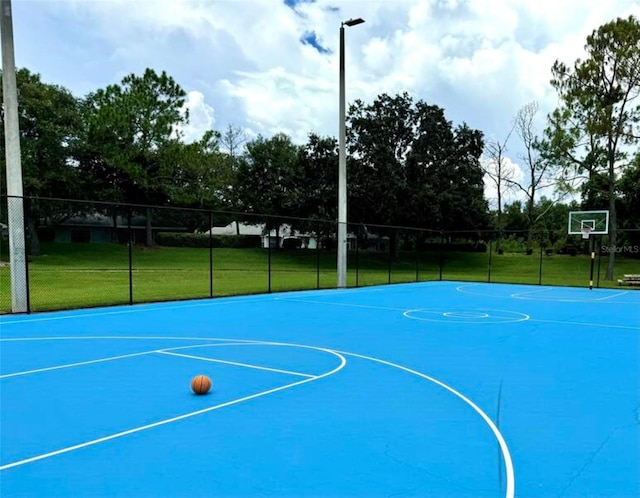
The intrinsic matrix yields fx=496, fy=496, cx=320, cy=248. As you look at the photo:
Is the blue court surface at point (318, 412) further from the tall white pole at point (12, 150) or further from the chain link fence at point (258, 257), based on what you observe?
the chain link fence at point (258, 257)

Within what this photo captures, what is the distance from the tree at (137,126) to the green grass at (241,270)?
3746mm

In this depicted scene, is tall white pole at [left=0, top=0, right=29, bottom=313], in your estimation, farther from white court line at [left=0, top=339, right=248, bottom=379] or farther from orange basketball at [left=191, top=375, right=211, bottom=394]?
orange basketball at [left=191, top=375, right=211, bottom=394]

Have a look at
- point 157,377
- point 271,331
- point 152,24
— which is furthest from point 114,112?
point 157,377

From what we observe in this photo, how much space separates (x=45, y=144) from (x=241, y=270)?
48.3 feet

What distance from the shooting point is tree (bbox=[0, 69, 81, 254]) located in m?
29.8

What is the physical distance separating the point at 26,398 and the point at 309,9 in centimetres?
1471

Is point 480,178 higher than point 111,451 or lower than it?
higher

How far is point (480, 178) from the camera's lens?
34469 mm

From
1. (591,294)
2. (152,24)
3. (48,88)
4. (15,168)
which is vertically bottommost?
(591,294)

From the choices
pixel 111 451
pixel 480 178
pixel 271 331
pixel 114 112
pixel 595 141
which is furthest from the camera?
pixel 480 178

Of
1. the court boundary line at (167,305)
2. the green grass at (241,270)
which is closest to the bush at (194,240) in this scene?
the green grass at (241,270)

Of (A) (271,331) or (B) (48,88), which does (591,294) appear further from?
(B) (48,88)

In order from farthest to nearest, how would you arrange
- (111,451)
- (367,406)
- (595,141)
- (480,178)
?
1. (480,178)
2. (595,141)
3. (367,406)
4. (111,451)

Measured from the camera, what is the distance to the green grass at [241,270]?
63.0ft
